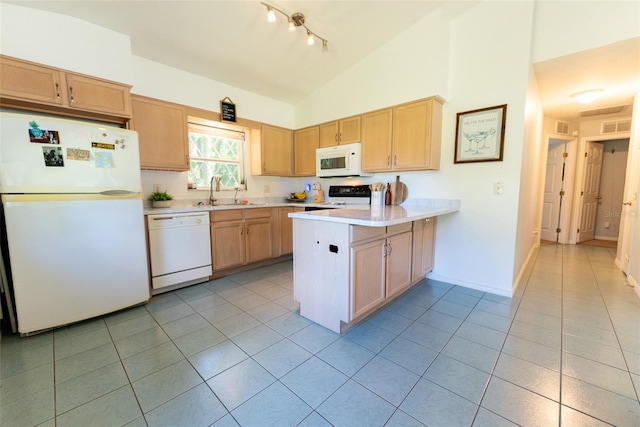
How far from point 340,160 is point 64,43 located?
2861 millimetres

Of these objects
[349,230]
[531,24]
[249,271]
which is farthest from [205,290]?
[531,24]

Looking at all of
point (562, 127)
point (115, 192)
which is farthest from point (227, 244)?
point (562, 127)

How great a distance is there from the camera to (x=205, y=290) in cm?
284

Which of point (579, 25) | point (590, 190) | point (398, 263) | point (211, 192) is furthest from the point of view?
point (590, 190)

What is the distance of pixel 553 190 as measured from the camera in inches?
201

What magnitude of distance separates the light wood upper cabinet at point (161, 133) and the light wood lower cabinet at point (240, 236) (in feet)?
2.48

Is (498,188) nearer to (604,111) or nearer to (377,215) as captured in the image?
(377,215)

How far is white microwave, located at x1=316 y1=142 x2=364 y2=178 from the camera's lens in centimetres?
335

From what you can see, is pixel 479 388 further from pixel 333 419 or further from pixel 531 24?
pixel 531 24

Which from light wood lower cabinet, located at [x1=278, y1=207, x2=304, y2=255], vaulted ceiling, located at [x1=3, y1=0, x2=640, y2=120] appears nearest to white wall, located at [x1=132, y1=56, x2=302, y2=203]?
vaulted ceiling, located at [x1=3, y1=0, x2=640, y2=120]

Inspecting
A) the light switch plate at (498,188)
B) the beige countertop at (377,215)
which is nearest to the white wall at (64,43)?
the beige countertop at (377,215)

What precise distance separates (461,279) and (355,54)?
3044 millimetres

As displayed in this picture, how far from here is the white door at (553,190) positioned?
499 cm

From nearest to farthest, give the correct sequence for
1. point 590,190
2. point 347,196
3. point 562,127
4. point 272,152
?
point 347,196
point 272,152
point 562,127
point 590,190
